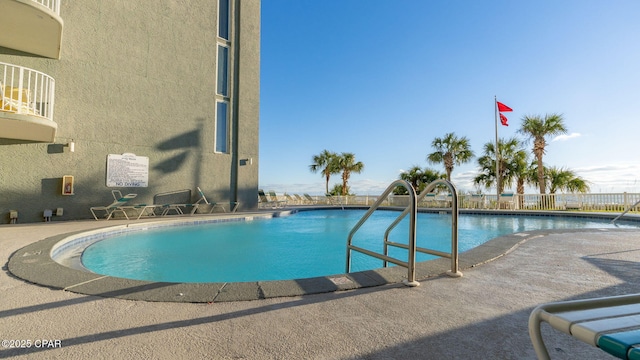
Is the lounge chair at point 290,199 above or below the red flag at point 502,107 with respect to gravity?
below

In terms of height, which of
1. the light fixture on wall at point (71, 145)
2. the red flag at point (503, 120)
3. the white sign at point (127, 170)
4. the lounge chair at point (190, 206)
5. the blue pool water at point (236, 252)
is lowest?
the blue pool water at point (236, 252)

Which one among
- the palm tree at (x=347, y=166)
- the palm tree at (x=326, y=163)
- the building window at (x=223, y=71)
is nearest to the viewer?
the building window at (x=223, y=71)

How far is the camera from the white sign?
976cm

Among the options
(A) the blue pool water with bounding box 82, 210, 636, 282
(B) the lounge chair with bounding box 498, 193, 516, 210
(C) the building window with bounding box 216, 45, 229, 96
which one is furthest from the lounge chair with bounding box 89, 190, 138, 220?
(B) the lounge chair with bounding box 498, 193, 516, 210

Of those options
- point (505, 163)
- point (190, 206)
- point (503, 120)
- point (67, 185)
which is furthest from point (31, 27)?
point (505, 163)

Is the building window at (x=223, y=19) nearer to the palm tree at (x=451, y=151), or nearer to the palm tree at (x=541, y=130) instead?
Result: the palm tree at (x=451, y=151)

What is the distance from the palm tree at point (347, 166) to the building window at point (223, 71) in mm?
16833

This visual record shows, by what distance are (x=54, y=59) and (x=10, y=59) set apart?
0.94m

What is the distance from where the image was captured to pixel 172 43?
448 inches

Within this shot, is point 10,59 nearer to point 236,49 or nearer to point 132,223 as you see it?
point 132,223

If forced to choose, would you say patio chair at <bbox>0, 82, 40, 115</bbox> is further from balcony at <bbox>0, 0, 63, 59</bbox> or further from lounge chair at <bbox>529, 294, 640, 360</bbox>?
lounge chair at <bbox>529, 294, 640, 360</bbox>

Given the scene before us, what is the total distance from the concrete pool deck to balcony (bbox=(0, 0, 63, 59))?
708 cm

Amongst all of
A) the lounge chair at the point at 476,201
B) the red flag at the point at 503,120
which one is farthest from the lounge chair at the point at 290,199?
the red flag at the point at 503,120

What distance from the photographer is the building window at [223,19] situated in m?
13.1
